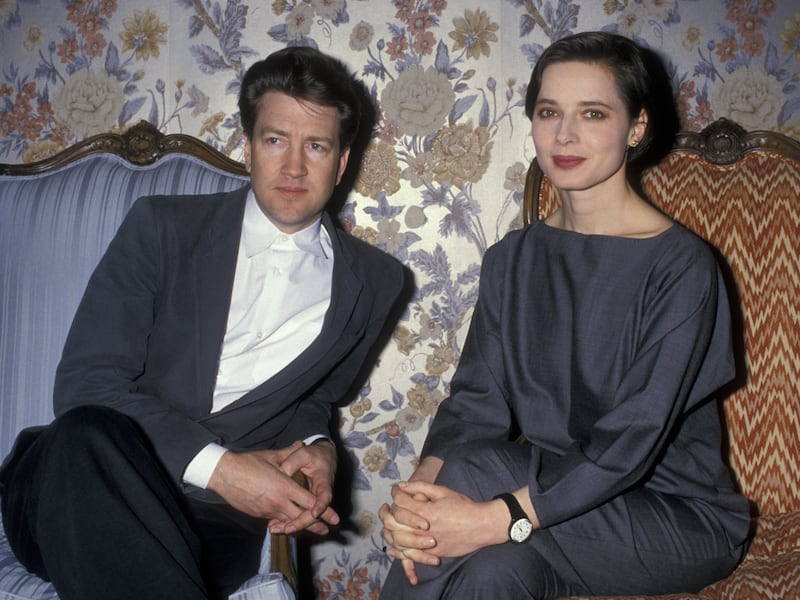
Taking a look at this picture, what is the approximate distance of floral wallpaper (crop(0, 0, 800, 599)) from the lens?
2021 mm

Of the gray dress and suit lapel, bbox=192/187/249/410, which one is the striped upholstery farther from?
the gray dress

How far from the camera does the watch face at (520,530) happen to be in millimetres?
1229

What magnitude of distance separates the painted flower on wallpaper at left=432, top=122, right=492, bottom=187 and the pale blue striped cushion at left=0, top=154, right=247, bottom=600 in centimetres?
57

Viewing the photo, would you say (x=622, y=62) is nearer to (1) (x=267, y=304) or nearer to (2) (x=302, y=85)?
(2) (x=302, y=85)

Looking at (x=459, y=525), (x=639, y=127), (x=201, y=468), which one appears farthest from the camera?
(x=639, y=127)

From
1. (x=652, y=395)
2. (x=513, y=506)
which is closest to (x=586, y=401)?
(x=652, y=395)

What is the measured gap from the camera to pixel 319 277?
5.58ft

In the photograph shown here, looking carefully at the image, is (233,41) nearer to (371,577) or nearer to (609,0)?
(609,0)

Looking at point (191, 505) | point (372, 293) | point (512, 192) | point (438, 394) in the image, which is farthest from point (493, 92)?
point (191, 505)

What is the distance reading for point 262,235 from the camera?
1674 mm

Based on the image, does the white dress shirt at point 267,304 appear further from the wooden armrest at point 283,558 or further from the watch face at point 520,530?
the watch face at point 520,530

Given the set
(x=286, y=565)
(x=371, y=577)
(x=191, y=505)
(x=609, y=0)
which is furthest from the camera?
(x=371, y=577)

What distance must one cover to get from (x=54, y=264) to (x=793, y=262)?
5.68 ft

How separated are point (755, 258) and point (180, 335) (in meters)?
1.34
